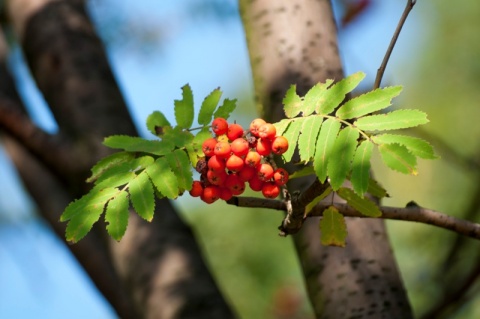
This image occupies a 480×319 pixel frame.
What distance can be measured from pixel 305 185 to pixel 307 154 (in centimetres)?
105

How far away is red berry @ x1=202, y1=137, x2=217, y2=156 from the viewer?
175 cm

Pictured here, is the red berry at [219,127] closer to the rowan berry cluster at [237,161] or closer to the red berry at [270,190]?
the rowan berry cluster at [237,161]

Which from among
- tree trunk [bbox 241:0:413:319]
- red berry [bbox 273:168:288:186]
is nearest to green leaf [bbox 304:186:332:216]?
red berry [bbox 273:168:288:186]

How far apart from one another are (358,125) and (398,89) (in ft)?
0.42

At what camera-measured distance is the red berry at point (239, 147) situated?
170 cm

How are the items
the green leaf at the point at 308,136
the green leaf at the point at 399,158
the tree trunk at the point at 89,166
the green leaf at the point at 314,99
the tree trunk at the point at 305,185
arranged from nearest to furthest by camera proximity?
the green leaf at the point at 399,158 < the green leaf at the point at 308,136 < the green leaf at the point at 314,99 < the tree trunk at the point at 305,185 < the tree trunk at the point at 89,166

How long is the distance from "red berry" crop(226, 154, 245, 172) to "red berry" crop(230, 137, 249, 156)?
0.04 feet

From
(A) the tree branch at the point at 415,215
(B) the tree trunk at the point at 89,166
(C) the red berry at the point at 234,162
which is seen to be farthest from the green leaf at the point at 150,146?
(B) the tree trunk at the point at 89,166

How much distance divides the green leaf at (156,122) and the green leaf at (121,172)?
0.65 ft

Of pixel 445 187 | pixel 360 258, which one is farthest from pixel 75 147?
pixel 445 187

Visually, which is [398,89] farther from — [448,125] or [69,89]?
[448,125]

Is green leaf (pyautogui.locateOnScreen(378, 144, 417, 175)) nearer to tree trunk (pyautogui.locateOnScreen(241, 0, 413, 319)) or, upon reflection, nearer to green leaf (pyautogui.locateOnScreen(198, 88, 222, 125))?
green leaf (pyautogui.locateOnScreen(198, 88, 222, 125))

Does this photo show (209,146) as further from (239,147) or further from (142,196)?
(142,196)

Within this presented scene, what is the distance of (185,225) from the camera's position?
3.86m
